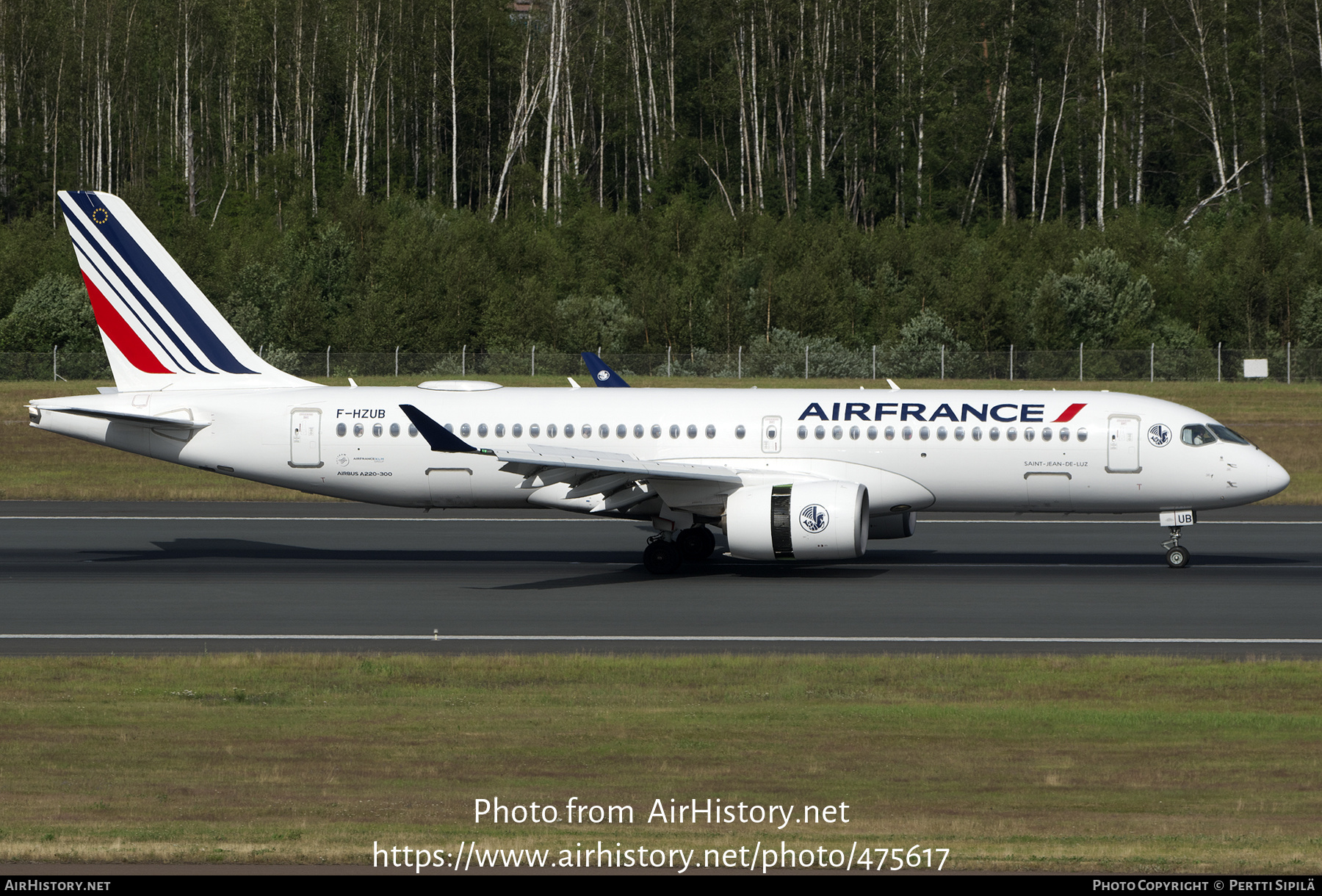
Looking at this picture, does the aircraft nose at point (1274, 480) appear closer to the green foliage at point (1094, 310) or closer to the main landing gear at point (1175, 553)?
the main landing gear at point (1175, 553)

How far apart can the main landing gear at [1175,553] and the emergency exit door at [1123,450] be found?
5.86 ft

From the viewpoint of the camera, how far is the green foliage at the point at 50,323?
69.6 metres

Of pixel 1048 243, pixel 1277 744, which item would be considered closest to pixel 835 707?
pixel 1277 744

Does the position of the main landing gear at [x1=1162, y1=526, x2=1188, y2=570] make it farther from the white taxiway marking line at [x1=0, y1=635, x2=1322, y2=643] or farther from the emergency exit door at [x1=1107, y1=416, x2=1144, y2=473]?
the white taxiway marking line at [x1=0, y1=635, x2=1322, y2=643]

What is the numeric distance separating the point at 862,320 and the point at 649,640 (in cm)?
5717

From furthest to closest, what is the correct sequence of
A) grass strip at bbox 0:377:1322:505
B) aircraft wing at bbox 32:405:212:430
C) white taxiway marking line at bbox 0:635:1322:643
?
grass strip at bbox 0:377:1322:505 < aircraft wing at bbox 32:405:212:430 < white taxiway marking line at bbox 0:635:1322:643

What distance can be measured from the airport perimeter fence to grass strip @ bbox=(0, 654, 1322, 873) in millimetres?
45229

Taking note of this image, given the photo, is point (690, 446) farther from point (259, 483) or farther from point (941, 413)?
point (259, 483)

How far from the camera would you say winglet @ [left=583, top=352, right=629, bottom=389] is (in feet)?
113

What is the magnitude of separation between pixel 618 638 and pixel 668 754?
23.6 ft

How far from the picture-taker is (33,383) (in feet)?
201

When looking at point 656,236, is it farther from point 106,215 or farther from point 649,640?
point 649,640

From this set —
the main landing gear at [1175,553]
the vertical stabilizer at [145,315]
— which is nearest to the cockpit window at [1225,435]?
the main landing gear at [1175,553]

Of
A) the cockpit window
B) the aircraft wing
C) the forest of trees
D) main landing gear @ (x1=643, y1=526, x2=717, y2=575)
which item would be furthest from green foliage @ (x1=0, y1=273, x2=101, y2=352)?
the cockpit window
